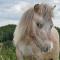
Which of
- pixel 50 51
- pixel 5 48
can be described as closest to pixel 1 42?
pixel 5 48

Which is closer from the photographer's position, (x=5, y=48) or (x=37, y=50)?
(x=37, y=50)

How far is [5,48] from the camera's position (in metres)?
5.52

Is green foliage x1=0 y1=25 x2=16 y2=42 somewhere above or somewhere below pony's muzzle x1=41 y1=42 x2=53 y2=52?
below

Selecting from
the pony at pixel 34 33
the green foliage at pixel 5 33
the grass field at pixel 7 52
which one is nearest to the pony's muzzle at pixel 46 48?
the pony at pixel 34 33

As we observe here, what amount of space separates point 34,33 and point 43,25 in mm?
149

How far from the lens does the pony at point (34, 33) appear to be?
4016mm

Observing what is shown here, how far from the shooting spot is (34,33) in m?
4.04

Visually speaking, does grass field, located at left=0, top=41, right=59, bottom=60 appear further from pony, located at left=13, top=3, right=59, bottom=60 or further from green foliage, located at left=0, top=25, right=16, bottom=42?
pony, located at left=13, top=3, right=59, bottom=60

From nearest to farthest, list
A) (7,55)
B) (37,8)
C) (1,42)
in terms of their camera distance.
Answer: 1. (37,8)
2. (7,55)
3. (1,42)

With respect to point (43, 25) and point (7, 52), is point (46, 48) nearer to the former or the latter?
point (43, 25)

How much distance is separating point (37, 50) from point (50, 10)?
527mm

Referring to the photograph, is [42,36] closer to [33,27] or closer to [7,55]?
[33,27]

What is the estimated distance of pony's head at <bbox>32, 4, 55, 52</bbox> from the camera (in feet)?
13.3

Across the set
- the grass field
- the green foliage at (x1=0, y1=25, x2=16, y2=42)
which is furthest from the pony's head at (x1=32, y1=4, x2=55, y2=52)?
the green foliage at (x1=0, y1=25, x2=16, y2=42)
